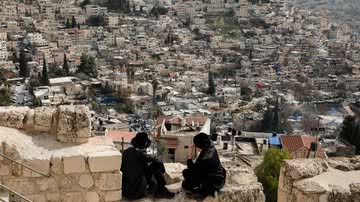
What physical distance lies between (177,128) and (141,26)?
203 feet

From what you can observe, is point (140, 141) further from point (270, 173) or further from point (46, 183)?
point (270, 173)

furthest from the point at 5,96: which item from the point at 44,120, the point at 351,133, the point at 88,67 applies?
the point at 44,120

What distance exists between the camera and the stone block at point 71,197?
409cm

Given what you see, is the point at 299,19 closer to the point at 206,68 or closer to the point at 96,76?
the point at 206,68

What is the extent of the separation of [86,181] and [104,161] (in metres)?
0.22

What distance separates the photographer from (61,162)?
4043 mm

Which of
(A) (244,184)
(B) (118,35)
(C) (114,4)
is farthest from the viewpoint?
(C) (114,4)

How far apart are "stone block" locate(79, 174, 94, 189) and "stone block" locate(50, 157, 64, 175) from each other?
0.54 ft

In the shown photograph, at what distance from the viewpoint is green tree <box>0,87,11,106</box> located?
38438mm

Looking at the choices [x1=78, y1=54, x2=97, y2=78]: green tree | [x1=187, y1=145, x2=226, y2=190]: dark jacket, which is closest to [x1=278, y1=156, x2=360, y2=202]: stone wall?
[x1=187, y1=145, x2=226, y2=190]: dark jacket

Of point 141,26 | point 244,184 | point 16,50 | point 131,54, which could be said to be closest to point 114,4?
point 141,26

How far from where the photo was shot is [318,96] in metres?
60.0

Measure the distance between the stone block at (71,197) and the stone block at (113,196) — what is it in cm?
21

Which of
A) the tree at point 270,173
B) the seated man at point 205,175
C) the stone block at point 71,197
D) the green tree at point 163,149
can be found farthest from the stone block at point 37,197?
the green tree at point 163,149
